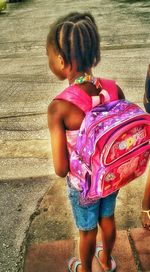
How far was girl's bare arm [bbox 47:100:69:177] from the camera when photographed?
190 centimetres

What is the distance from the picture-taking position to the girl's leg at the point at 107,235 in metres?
2.30

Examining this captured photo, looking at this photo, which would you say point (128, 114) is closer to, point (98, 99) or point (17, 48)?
point (98, 99)

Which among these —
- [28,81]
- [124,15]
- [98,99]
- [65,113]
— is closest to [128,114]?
[98,99]

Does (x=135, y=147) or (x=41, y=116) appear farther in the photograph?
(x=41, y=116)

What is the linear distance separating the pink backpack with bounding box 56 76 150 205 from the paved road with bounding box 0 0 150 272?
115cm

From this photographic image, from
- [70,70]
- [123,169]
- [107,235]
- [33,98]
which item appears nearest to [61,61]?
[70,70]

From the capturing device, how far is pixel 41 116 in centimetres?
524

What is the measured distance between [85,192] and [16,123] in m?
3.27

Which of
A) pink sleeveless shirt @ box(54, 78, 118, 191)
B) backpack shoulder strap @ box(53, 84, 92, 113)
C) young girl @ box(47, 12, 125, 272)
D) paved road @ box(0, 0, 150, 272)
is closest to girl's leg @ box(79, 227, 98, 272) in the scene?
young girl @ box(47, 12, 125, 272)

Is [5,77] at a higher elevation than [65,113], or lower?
lower

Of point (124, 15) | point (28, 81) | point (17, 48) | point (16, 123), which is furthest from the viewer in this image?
point (124, 15)

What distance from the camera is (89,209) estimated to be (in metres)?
2.14

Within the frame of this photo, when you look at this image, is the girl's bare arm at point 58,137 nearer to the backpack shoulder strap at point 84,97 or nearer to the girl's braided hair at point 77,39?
the backpack shoulder strap at point 84,97

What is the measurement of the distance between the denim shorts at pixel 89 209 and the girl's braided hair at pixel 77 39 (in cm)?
70
